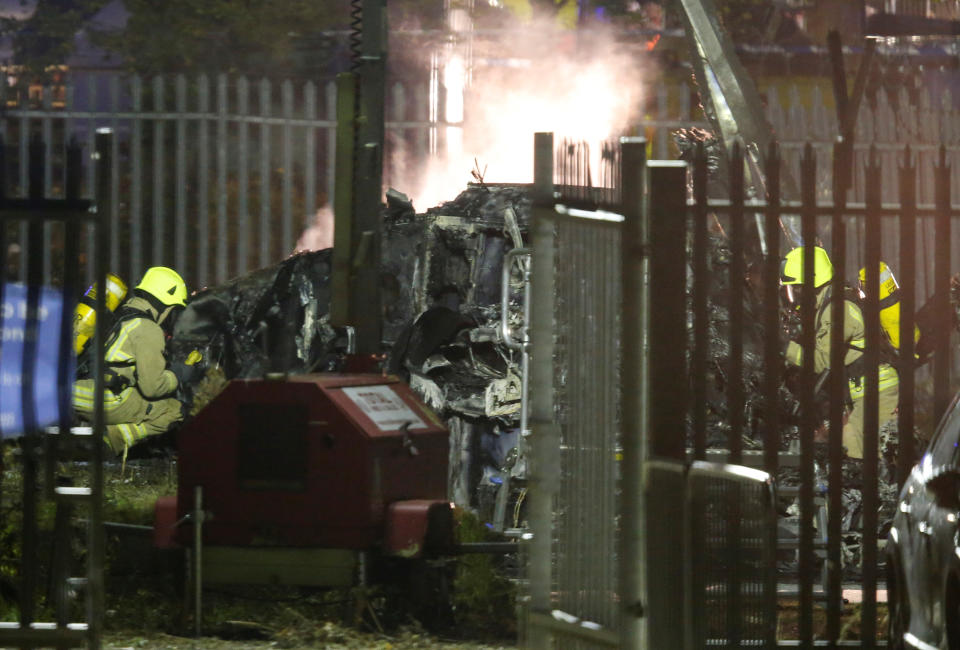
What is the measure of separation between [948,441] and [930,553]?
1.11ft

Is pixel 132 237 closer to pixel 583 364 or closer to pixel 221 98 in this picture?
pixel 221 98

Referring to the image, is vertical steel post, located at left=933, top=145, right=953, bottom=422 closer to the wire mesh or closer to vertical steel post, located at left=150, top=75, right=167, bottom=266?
the wire mesh

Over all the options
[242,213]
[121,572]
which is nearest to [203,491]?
[121,572]

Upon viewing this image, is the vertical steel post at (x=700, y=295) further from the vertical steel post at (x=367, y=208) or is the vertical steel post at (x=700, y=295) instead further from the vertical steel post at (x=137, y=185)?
the vertical steel post at (x=137, y=185)

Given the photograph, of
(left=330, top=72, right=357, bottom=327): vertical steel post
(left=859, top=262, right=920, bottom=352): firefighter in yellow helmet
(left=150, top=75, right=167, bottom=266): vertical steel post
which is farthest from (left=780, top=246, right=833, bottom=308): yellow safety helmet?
(left=150, top=75, right=167, bottom=266): vertical steel post

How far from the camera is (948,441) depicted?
4695mm

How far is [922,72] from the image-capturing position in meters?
25.2

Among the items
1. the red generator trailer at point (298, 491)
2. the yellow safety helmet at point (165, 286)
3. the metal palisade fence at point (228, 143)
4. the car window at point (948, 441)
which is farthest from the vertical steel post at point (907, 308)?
the metal palisade fence at point (228, 143)

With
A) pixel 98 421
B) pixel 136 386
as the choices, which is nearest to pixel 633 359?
pixel 98 421

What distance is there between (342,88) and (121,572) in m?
2.80

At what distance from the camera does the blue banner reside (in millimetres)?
6168

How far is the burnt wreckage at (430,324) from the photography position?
1141 centimetres

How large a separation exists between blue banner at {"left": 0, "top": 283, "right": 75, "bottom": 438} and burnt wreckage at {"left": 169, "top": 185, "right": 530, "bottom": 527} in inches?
194

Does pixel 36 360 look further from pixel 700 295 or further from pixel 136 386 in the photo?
pixel 136 386
